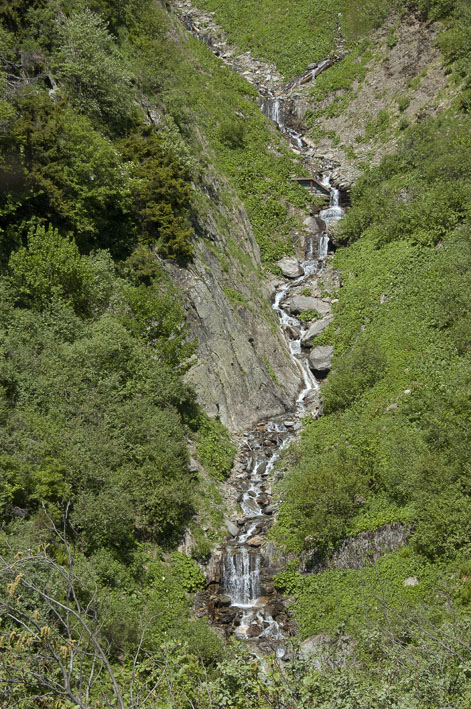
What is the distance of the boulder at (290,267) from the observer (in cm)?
3425

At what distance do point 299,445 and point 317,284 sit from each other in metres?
13.7

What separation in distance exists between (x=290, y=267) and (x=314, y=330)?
6630 mm

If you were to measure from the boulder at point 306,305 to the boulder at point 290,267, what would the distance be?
8.96 feet

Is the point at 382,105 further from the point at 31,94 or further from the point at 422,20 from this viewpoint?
the point at 31,94

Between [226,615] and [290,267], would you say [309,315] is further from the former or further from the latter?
[226,615]

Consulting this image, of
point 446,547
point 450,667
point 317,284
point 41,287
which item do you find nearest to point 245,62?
point 317,284

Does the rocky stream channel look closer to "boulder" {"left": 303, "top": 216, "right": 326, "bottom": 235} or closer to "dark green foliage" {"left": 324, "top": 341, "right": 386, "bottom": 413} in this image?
"boulder" {"left": 303, "top": 216, "right": 326, "bottom": 235}

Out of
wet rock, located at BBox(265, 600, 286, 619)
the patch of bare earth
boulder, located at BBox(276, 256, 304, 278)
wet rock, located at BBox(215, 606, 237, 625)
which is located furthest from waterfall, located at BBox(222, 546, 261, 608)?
the patch of bare earth

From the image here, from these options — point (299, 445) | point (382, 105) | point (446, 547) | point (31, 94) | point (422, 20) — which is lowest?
point (299, 445)

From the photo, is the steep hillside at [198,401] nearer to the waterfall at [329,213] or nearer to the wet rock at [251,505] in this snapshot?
the wet rock at [251,505]

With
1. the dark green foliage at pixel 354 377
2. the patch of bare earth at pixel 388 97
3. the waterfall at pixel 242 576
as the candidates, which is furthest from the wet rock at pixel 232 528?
the patch of bare earth at pixel 388 97

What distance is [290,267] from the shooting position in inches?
1362

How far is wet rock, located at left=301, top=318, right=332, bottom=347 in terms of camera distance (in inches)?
1150

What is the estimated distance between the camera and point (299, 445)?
21.7 meters
